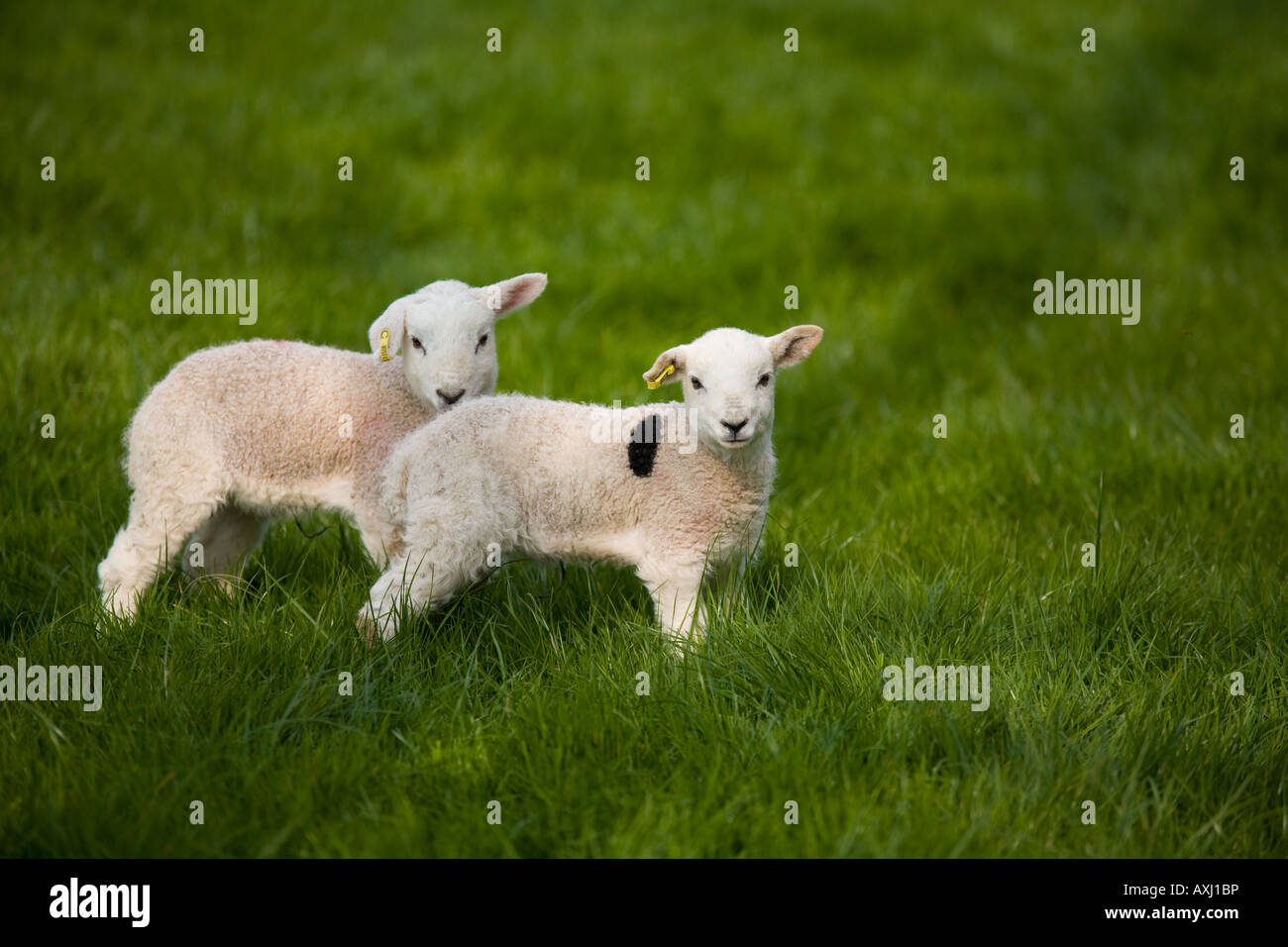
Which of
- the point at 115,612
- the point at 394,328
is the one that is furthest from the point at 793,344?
the point at 115,612

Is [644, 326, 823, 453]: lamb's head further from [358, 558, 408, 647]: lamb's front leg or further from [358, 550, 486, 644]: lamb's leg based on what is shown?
[358, 558, 408, 647]: lamb's front leg

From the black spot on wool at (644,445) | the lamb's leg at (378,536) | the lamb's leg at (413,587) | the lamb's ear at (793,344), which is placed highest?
the lamb's ear at (793,344)

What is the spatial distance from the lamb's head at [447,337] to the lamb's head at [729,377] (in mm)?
669

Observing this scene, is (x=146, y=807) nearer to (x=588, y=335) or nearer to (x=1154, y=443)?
(x=588, y=335)

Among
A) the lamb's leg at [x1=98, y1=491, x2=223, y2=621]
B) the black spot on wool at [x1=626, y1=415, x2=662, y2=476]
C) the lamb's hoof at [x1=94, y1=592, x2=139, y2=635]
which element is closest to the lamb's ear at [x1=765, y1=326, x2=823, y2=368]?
the black spot on wool at [x1=626, y1=415, x2=662, y2=476]

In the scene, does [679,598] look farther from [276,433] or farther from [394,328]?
[276,433]

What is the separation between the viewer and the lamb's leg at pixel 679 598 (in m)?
3.99

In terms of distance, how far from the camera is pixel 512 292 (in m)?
4.33

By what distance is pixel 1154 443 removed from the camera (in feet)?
19.8

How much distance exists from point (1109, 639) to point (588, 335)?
3.71 m

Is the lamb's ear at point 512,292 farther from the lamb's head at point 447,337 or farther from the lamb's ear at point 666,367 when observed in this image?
the lamb's ear at point 666,367

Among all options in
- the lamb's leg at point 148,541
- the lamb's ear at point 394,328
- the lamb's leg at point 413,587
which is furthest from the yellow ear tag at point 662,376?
the lamb's leg at point 148,541

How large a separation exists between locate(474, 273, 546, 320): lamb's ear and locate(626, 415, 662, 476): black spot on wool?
2.00 ft
